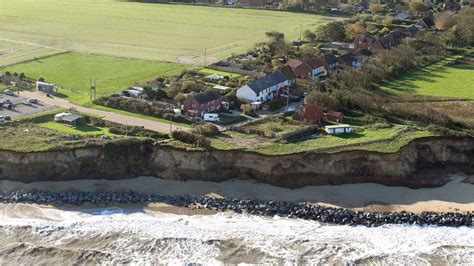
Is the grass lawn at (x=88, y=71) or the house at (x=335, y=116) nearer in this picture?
the house at (x=335, y=116)

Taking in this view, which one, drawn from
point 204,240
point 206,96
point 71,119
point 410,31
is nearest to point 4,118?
point 71,119

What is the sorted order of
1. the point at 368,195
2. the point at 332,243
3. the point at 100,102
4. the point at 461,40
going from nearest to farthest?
1. the point at 332,243
2. the point at 368,195
3. the point at 100,102
4. the point at 461,40

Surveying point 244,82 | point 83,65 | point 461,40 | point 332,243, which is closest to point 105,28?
point 83,65

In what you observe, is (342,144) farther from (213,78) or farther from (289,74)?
(213,78)

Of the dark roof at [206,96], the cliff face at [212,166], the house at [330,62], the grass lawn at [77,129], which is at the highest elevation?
the house at [330,62]

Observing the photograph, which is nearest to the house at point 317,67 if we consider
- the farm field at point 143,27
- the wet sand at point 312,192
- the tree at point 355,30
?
the farm field at point 143,27

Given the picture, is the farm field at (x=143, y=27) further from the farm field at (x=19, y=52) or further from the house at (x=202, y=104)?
the house at (x=202, y=104)

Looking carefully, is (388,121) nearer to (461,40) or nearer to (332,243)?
(332,243)
